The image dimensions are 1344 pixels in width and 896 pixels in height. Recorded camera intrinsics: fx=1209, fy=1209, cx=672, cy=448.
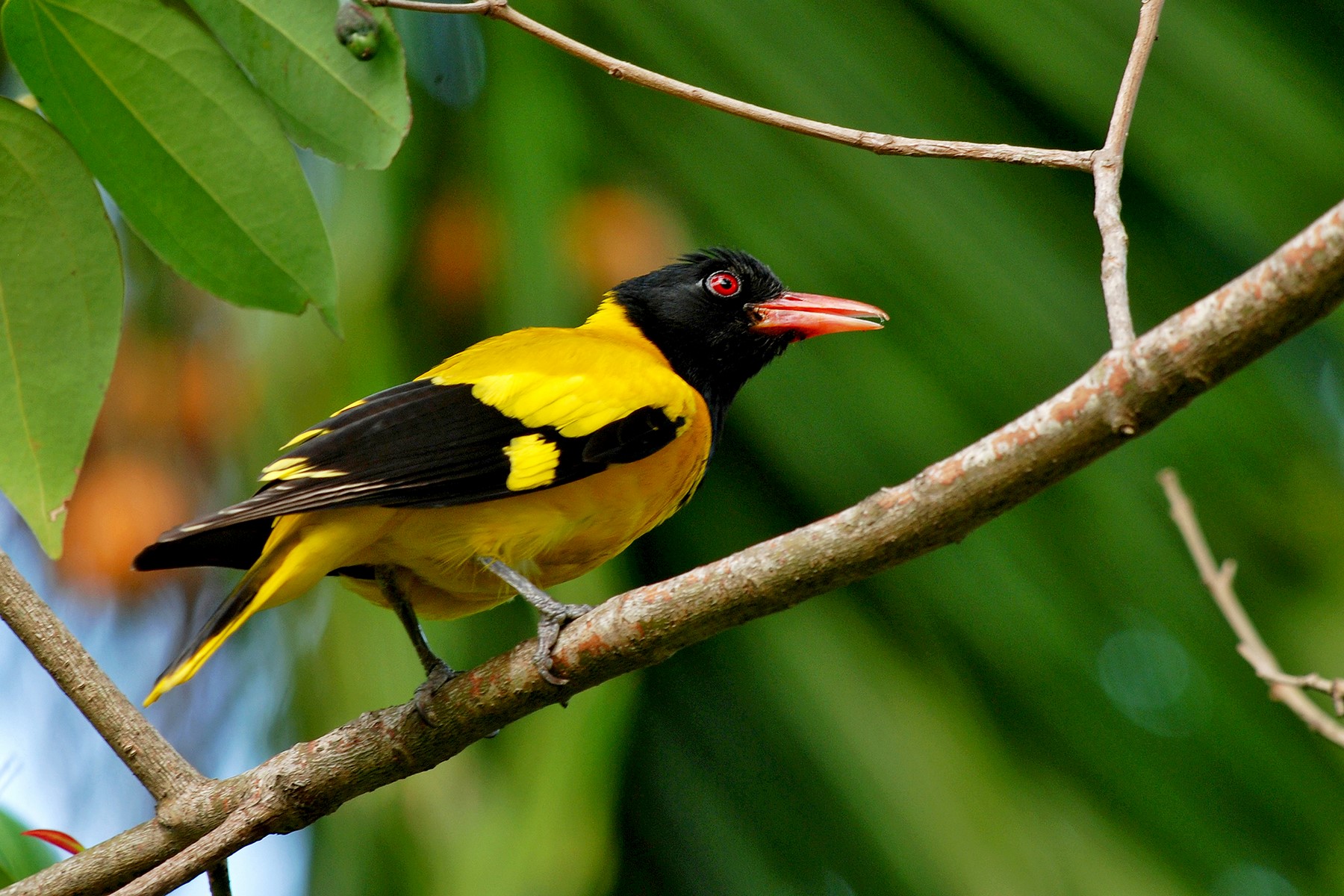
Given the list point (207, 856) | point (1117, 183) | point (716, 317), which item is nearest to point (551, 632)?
point (207, 856)

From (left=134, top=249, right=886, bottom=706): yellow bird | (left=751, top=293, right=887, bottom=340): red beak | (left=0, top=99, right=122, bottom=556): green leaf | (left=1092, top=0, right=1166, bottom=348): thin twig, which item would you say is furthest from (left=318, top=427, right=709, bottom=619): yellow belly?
(left=1092, top=0, right=1166, bottom=348): thin twig

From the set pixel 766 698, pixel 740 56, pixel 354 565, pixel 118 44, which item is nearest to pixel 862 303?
pixel 740 56

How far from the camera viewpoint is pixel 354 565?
7.75 ft

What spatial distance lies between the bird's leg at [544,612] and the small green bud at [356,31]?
0.85 meters

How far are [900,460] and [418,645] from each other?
96cm

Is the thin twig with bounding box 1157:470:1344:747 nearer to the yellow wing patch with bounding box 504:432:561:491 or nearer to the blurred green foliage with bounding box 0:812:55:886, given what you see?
the yellow wing patch with bounding box 504:432:561:491

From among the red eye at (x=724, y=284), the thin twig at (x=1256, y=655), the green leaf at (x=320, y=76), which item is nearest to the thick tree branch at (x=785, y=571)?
the thin twig at (x=1256, y=655)

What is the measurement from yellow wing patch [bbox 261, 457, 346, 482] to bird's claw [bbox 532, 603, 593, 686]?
0.46 metres

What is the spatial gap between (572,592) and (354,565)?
50cm

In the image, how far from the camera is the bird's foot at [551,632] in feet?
5.74

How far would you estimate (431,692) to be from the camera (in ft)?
6.26

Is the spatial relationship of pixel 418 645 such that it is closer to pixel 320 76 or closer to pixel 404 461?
pixel 404 461

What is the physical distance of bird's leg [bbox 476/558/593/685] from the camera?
69.1 inches

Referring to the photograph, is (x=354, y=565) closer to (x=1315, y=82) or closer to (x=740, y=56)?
(x=740, y=56)
